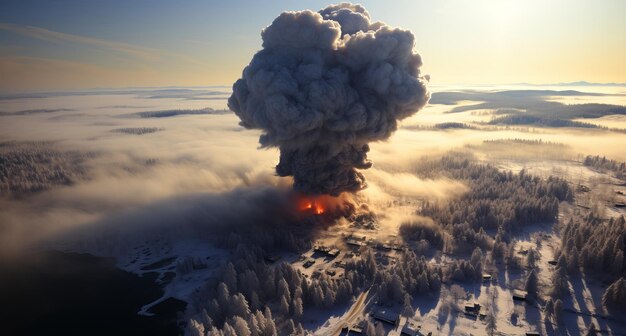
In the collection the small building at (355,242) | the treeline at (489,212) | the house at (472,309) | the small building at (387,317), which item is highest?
the treeline at (489,212)

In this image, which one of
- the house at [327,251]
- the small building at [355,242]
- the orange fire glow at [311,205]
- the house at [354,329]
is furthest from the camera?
the orange fire glow at [311,205]

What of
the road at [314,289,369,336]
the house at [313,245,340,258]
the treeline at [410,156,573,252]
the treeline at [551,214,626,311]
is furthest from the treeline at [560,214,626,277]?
the house at [313,245,340,258]

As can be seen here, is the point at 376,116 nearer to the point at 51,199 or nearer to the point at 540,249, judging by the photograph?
the point at 540,249

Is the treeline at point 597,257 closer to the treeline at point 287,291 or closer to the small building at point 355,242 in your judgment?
the treeline at point 287,291

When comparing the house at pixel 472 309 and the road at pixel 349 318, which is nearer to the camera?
the road at pixel 349 318

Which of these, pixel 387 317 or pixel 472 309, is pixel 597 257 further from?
pixel 387 317

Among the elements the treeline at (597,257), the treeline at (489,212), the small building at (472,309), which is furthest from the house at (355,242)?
the treeline at (597,257)

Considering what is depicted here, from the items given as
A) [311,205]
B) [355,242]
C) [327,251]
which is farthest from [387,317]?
[311,205]
